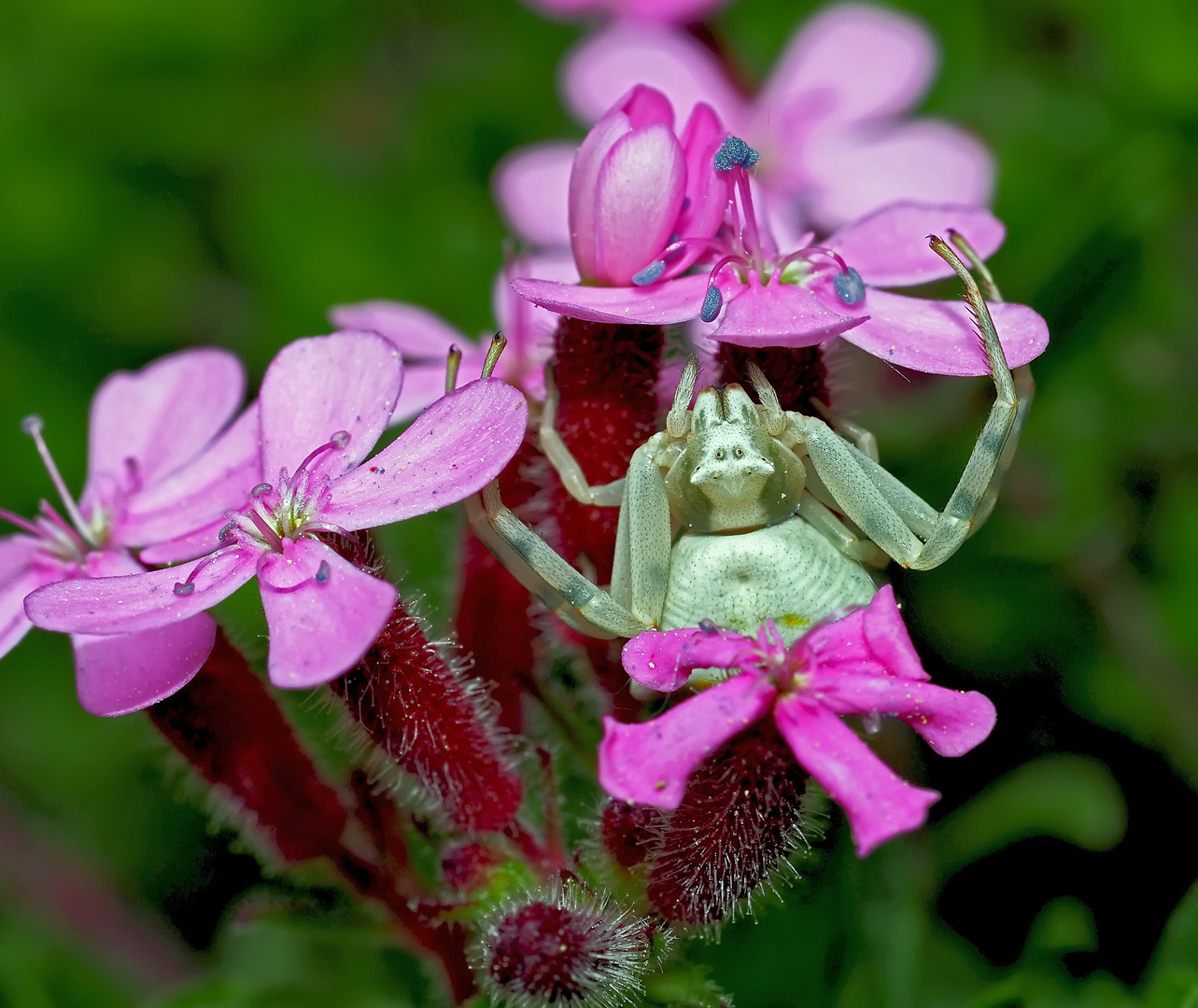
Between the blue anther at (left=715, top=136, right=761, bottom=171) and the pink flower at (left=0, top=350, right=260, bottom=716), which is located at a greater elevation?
the blue anther at (left=715, top=136, right=761, bottom=171)

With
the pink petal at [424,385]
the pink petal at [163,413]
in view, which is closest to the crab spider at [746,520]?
the pink petal at [424,385]

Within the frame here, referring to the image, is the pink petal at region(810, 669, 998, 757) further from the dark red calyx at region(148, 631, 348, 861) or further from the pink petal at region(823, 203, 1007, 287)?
the dark red calyx at region(148, 631, 348, 861)

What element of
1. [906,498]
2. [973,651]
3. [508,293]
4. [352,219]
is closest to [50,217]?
[352,219]

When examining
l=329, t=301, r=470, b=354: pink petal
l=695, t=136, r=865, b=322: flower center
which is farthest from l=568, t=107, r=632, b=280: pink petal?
l=329, t=301, r=470, b=354: pink petal

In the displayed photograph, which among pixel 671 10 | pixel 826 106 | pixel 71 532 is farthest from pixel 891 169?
pixel 71 532

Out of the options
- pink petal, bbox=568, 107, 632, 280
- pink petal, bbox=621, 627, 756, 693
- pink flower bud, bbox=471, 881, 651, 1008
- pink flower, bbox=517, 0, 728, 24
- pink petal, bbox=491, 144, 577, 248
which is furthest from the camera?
pink flower, bbox=517, 0, 728, 24

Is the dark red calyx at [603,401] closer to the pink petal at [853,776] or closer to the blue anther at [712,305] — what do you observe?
the blue anther at [712,305]
